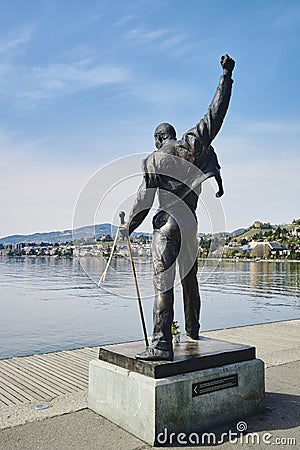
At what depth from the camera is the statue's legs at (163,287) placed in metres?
5.46

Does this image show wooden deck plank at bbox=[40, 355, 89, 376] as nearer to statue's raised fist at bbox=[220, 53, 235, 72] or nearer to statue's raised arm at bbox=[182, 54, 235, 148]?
statue's raised arm at bbox=[182, 54, 235, 148]

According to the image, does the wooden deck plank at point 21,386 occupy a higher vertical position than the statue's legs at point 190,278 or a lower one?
lower

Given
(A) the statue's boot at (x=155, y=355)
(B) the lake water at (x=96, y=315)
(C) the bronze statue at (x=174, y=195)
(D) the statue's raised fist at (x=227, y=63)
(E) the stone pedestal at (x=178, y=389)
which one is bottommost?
(B) the lake water at (x=96, y=315)

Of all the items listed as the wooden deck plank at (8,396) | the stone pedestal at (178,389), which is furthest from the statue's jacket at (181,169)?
the wooden deck plank at (8,396)

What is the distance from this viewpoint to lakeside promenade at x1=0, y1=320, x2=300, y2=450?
4.99 meters

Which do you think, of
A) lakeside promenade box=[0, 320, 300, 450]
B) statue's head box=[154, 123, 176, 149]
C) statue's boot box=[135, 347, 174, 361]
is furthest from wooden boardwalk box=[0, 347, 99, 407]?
statue's head box=[154, 123, 176, 149]

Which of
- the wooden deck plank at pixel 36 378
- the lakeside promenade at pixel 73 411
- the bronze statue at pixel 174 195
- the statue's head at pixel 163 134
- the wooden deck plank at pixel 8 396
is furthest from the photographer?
the wooden deck plank at pixel 36 378

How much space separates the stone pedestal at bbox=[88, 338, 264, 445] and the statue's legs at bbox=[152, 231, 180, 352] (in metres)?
0.25

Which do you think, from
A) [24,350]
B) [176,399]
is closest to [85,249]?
[176,399]

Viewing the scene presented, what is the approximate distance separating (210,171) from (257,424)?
2719mm

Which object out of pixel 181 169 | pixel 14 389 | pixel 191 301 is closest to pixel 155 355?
pixel 191 301

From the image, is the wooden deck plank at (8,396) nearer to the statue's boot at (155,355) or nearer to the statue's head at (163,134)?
the statue's boot at (155,355)

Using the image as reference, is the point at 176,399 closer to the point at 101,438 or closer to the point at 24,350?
the point at 101,438

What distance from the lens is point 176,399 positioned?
507 cm
